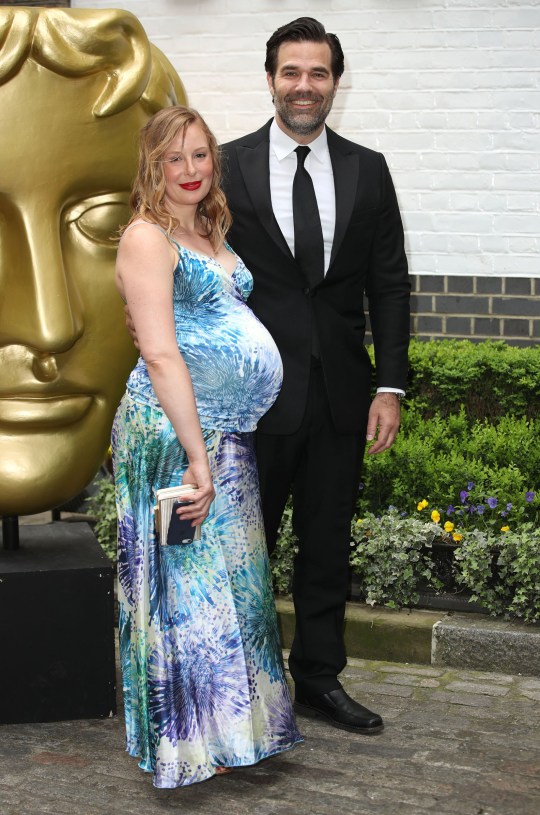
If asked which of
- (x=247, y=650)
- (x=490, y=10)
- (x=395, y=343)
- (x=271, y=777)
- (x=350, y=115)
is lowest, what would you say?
(x=271, y=777)

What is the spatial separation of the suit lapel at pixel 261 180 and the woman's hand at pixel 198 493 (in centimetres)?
78

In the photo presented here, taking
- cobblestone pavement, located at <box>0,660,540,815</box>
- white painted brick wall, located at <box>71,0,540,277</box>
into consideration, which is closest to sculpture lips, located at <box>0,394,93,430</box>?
cobblestone pavement, located at <box>0,660,540,815</box>

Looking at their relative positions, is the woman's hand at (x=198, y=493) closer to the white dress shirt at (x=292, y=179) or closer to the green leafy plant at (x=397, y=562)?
the white dress shirt at (x=292, y=179)

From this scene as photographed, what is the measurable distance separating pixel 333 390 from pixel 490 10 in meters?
3.26

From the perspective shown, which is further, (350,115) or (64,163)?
(350,115)

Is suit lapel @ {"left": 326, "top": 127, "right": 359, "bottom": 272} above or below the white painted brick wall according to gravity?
below

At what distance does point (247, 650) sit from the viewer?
365 centimetres

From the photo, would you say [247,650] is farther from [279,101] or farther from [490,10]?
[490,10]

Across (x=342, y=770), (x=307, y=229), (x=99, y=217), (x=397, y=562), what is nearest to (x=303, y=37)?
(x=307, y=229)

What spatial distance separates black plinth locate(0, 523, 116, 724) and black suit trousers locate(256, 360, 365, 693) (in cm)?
63

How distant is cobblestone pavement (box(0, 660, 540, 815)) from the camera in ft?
11.6

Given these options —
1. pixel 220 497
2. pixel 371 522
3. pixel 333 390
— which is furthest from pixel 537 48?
pixel 220 497

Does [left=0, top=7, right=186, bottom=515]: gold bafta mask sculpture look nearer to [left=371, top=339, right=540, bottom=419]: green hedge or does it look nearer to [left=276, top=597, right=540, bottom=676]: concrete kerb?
[left=276, top=597, right=540, bottom=676]: concrete kerb

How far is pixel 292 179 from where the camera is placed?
392cm
